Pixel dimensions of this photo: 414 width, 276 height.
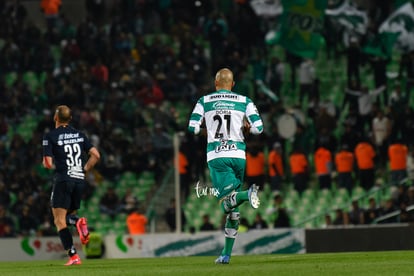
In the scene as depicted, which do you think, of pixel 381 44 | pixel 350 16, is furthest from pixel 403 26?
pixel 350 16

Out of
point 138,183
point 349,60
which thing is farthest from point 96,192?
point 349,60

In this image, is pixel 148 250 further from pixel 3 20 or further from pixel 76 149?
pixel 3 20

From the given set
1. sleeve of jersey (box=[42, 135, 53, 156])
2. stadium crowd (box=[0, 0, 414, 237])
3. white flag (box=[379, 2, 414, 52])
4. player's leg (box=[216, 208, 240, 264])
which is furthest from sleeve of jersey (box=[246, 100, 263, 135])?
white flag (box=[379, 2, 414, 52])

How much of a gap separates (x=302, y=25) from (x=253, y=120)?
19023 millimetres

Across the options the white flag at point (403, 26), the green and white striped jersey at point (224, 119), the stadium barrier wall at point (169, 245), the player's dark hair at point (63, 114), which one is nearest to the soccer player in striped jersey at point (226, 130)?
the green and white striped jersey at point (224, 119)

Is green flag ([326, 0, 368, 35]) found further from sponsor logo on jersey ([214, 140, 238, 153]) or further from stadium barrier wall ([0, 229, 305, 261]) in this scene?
sponsor logo on jersey ([214, 140, 238, 153])

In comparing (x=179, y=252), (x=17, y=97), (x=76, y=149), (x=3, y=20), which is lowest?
(x=179, y=252)

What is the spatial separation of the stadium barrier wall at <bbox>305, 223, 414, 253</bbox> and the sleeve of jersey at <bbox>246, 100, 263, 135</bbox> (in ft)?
24.6

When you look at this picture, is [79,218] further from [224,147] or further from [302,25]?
[302,25]

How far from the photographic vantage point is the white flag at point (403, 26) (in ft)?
111

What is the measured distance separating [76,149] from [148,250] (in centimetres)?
1053

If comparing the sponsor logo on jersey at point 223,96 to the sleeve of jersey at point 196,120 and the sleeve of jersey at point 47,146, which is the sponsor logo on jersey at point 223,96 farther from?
the sleeve of jersey at point 47,146

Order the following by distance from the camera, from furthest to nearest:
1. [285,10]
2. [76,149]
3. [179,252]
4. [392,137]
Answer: [285,10], [392,137], [179,252], [76,149]

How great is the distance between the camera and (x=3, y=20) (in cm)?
4219
